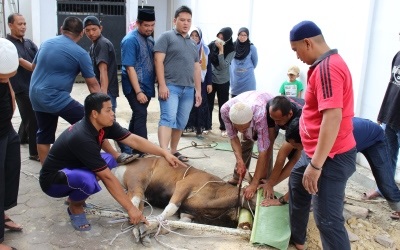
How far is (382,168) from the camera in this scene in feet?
12.8

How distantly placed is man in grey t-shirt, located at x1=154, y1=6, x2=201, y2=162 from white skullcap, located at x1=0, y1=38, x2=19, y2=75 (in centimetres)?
216

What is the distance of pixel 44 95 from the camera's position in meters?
4.31

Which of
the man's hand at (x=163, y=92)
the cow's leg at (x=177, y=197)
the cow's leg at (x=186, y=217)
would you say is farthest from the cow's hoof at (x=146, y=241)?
the man's hand at (x=163, y=92)

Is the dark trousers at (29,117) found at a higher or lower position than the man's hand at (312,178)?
lower

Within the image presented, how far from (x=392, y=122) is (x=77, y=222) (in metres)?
3.22

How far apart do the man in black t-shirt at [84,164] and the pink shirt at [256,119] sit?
1245 mm

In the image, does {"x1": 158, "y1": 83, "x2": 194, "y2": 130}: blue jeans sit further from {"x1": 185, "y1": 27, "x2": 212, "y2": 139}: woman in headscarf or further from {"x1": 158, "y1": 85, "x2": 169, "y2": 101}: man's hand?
{"x1": 185, "y1": 27, "x2": 212, "y2": 139}: woman in headscarf

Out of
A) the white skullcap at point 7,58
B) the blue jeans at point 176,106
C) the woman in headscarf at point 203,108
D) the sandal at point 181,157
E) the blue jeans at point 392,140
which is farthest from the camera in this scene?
the woman in headscarf at point 203,108

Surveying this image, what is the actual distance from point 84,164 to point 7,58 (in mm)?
1010

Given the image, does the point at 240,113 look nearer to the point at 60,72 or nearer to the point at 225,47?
the point at 60,72

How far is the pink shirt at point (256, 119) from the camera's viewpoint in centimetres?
398

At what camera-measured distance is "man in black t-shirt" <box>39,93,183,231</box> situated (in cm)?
340

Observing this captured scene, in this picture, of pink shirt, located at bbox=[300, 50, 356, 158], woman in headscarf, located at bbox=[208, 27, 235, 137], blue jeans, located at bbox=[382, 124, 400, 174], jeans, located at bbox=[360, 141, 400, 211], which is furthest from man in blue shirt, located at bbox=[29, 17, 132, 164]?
woman in headscarf, located at bbox=[208, 27, 235, 137]

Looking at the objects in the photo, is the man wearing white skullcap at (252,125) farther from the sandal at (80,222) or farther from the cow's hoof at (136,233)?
the sandal at (80,222)
